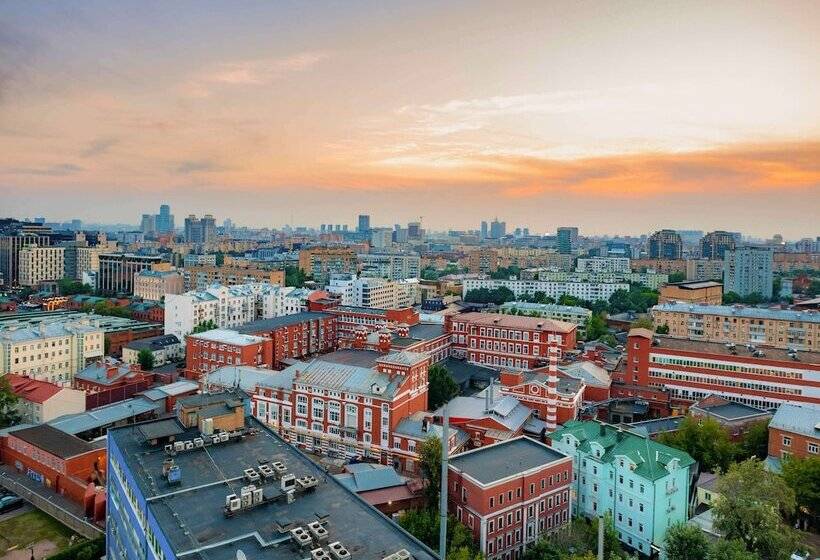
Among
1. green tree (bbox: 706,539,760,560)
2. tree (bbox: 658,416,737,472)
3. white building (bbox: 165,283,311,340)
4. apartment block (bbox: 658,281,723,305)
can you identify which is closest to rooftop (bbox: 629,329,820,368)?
tree (bbox: 658,416,737,472)

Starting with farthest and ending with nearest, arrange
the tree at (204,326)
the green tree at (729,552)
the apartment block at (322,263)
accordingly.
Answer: the apartment block at (322,263) → the tree at (204,326) → the green tree at (729,552)

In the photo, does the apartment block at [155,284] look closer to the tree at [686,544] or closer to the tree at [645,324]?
the tree at [645,324]

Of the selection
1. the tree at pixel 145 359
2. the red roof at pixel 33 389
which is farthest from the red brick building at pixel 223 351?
the red roof at pixel 33 389

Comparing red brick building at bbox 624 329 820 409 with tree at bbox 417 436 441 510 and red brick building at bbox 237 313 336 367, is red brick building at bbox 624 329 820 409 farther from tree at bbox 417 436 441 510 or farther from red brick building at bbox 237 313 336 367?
red brick building at bbox 237 313 336 367

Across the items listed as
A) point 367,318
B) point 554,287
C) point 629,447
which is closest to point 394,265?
point 554,287

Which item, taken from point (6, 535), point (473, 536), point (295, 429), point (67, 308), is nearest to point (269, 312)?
point (67, 308)

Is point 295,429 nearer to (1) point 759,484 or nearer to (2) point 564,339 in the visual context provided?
(1) point 759,484
